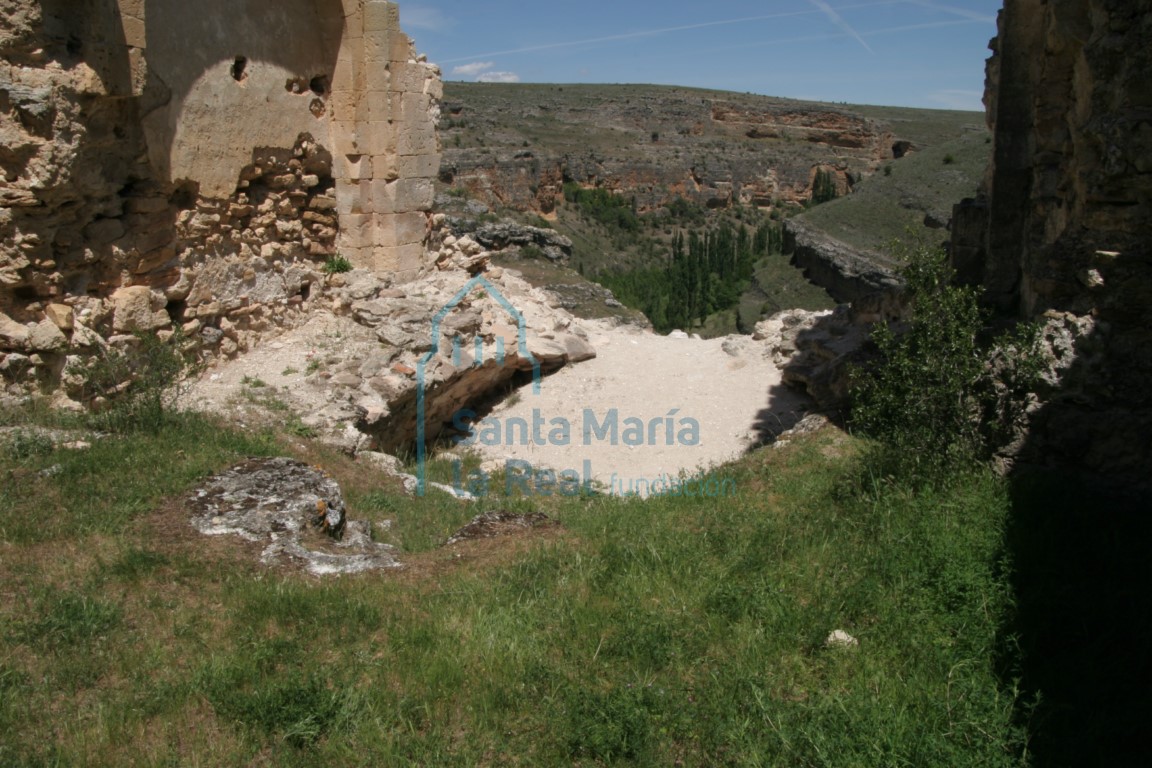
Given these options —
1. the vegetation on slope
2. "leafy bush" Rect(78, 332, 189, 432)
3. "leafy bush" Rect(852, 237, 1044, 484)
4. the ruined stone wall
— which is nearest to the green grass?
"leafy bush" Rect(852, 237, 1044, 484)

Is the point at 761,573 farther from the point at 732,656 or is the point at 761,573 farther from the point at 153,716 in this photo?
the point at 153,716

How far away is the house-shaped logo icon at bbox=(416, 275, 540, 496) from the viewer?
880 cm

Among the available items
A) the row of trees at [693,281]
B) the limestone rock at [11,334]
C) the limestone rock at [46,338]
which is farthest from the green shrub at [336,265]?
the row of trees at [693,281]

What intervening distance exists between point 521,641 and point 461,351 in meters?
5.79

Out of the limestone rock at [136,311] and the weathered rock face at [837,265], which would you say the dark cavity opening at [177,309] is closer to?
the limestone rock at [136,311]

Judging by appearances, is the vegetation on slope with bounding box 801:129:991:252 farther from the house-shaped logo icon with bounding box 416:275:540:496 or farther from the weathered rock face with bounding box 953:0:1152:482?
the weathered rock face with bounding box 953:0:1152:482

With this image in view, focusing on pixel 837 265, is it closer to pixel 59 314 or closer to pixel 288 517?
pixel 59 314

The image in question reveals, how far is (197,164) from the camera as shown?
25.3 feet

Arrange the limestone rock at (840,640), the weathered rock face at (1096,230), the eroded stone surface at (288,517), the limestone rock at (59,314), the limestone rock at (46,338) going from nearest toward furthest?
1. the limestone rock at (840,640)
2. the eroded stone surface at (288,517)
3. the weathered rock face at (1096,230)
4. the limestone rock at (46,338)
5. the limestone rock at (59,314)

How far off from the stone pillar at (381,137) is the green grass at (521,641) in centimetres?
462

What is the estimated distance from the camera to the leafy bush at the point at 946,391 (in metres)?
5.39

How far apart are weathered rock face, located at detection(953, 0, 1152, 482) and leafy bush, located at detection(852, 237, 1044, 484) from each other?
11.5 inches

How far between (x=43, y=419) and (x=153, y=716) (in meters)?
Answer: 3.64

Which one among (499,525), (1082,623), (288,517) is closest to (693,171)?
(499,525)
